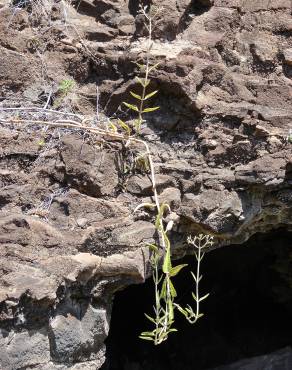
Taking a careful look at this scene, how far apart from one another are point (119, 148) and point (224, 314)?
1825 millimetres

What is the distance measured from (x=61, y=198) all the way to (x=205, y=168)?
55 centimetres

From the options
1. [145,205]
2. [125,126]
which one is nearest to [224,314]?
[145,205]

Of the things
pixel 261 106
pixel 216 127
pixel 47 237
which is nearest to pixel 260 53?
pixel 261 106

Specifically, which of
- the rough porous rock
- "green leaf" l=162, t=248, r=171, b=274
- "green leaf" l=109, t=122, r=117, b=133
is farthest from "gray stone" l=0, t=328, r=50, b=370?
"green leaf" l=109, t=122, r=117, b=133

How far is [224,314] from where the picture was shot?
3.55 metres

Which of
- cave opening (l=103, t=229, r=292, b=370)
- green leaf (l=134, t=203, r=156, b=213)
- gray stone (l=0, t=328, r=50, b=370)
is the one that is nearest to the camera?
gray stone (l=0, t=328, r=50, b=370)

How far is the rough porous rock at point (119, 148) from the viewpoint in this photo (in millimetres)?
1904

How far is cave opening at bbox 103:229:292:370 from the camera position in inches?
130

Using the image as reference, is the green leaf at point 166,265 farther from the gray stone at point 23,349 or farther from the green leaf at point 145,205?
the gray stone at point 23,349

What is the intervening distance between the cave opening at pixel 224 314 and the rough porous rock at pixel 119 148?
109cm

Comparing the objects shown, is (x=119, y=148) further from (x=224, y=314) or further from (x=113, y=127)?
(x=224, y=314)

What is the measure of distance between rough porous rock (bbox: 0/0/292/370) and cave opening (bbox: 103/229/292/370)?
1.09 m

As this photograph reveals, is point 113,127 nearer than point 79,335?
No

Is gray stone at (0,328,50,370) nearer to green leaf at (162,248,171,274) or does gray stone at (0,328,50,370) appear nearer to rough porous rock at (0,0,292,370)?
rough porous rock at (0,0,292,370)
